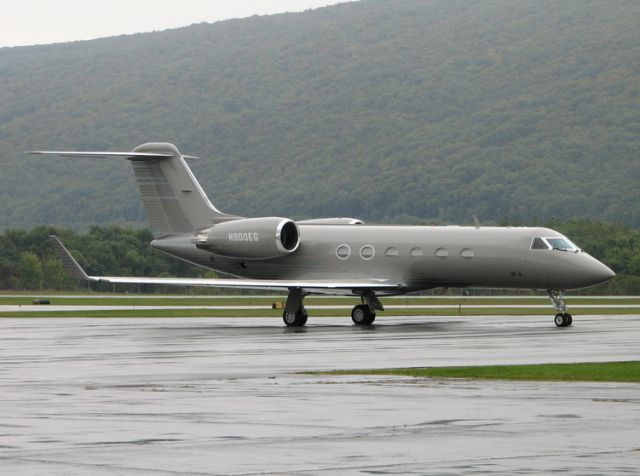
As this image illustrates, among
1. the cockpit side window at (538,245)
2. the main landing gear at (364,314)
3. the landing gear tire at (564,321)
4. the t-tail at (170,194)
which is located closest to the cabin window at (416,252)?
the main landing gear at (364,314)

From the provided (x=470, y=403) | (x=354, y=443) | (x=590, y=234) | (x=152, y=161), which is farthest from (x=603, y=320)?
(x=590, y=234)

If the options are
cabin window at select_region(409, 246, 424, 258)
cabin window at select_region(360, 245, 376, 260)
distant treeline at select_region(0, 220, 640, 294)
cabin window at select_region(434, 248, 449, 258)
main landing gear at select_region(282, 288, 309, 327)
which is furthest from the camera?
distant treeline at select_region(0, 220, 640, 294)

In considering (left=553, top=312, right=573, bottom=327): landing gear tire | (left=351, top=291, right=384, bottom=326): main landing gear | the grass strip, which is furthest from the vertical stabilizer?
the grass strip

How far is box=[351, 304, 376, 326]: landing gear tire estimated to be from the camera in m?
49.1

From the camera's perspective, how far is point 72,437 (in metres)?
16.0

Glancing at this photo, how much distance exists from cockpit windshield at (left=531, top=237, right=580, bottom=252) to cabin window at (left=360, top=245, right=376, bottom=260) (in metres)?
5.82

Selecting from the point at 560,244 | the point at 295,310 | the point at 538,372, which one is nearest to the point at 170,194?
the point at 295,310

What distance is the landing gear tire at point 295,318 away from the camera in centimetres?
4884

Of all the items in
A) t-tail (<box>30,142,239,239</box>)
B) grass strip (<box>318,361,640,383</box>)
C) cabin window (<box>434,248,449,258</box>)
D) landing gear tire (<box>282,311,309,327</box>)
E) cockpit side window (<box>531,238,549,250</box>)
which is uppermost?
t-tail (<box>30,142,239,239</box>)

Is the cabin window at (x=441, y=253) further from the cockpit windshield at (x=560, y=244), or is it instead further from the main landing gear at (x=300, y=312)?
the cockpit windshield at (x=560, y=244)

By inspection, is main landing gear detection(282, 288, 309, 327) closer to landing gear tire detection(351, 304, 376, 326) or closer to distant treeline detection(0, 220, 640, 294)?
landing gear tire detection(351, 304, 376, 326)

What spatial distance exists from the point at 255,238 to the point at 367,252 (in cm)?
Answer: 409

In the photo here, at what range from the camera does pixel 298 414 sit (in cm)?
1830

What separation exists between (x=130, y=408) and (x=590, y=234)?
110316 millimetres
